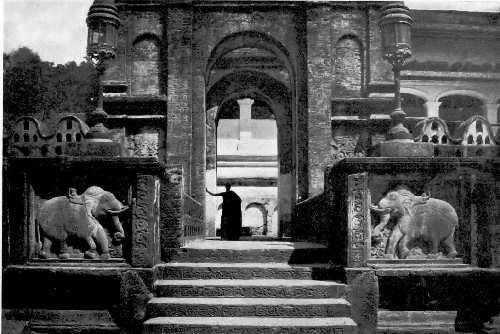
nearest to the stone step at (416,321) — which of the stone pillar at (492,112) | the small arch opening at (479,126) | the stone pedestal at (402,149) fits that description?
the stone pedestal at (402,149)

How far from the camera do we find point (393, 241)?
6.21 m

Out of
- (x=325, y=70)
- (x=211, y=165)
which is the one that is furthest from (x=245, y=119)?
(x=325, y=70)

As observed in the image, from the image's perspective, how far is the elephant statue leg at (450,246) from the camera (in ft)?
20.6

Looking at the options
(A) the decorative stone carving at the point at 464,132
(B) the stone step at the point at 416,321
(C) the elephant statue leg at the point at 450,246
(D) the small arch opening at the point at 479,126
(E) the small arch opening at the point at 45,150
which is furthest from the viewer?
(E) the small arch opening at the point at 45,150

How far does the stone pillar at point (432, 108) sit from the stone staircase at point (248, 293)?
16133 millimetres

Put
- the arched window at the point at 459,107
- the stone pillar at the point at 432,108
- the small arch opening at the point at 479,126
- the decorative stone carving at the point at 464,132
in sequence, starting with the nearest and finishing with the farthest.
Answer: the decorative stone carving at the point at 464,132, the small arch opening at the point at 479,126, the stone pillar at the point at 432,108, the arched window at the point at 459,107

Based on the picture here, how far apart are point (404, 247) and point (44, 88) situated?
2272 cm

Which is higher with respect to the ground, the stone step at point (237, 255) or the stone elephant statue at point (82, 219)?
the stone elephant statue at point (82, 219)

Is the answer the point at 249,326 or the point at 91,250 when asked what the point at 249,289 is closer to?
the point at 249,326

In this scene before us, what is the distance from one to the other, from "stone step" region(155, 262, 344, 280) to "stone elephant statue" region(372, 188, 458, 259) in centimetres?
89

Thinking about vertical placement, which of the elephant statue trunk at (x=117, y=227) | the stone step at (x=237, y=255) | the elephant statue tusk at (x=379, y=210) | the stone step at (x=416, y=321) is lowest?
the stone step at (x=416, y=321)

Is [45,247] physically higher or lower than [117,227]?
lower

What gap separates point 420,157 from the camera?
6.25 m

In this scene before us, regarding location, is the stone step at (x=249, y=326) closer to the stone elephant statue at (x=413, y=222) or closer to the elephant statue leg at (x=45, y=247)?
the stone elephant statue at (x=413, y=222)
